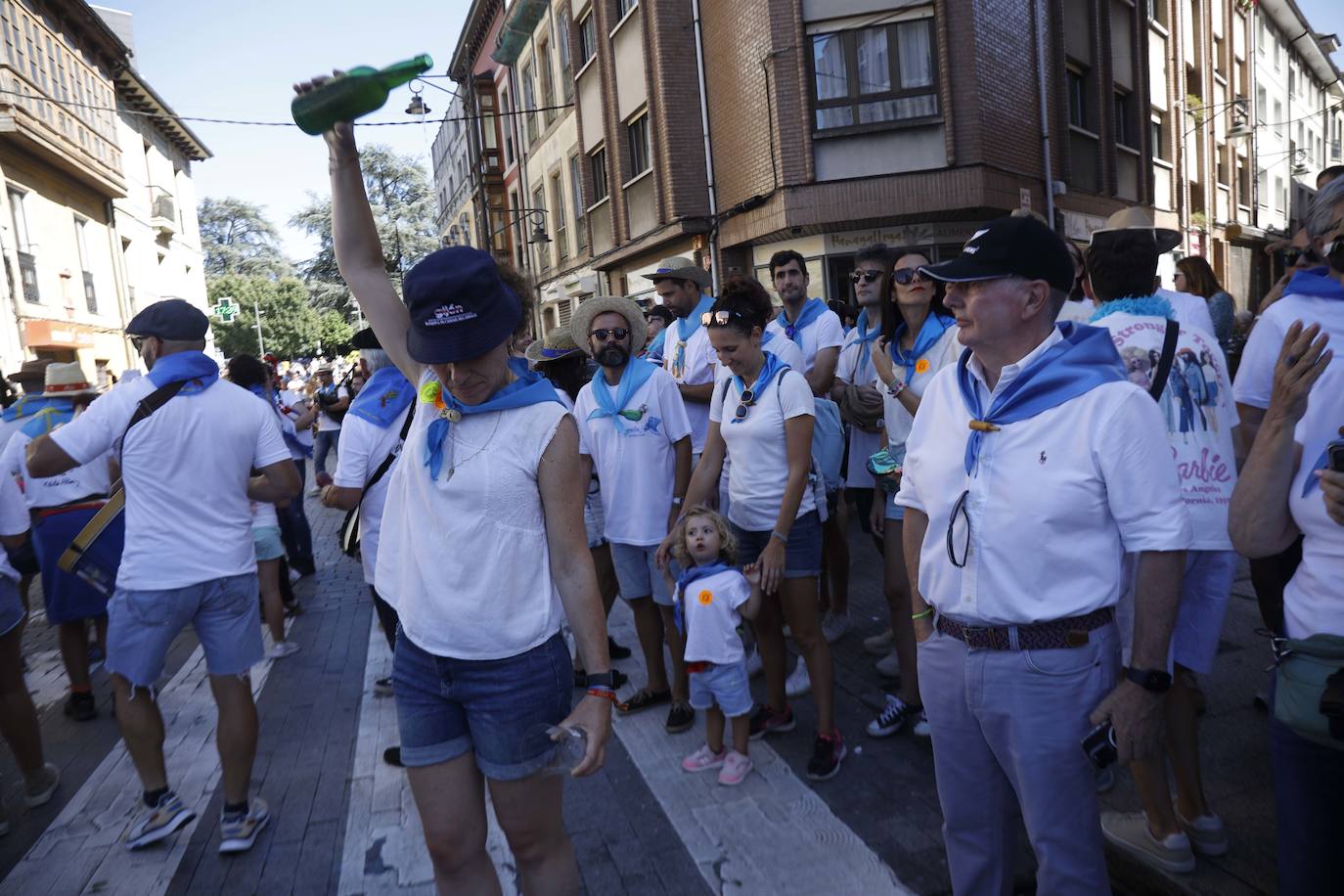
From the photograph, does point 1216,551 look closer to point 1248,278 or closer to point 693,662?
point 693,662

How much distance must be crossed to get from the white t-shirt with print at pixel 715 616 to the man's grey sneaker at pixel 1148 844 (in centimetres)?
149

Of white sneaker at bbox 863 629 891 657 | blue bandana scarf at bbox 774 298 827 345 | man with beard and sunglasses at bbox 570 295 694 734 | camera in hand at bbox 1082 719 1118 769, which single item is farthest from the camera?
blue bandana scarf at bbox 774 298 827 345

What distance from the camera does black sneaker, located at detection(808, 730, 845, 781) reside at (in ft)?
12.7

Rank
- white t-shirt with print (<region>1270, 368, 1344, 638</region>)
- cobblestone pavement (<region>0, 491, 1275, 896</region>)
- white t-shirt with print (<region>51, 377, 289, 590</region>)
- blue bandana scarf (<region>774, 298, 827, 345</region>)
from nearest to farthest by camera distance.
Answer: white t-shirt with print (<region>1270, 368, 1344, 638</region>) < cobblestone pavement (<region>0, 491, 1275, 896</region>) < white t-shirt with print (<region>51, 377, 289, 590</region>) < blue bandana scarf (<region>774, 298, 827, 345</region>)

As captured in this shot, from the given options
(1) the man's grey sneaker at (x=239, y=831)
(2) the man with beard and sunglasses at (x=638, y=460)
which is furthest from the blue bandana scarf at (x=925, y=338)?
(1) the man's grey sneaker at (x=239, y=831)

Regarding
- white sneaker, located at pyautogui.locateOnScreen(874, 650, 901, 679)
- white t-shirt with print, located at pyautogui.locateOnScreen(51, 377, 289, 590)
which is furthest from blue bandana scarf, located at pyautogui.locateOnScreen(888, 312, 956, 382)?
white t-shirt with print, located at pyautogui.locateOnScreen(51, 377, 289, 590)

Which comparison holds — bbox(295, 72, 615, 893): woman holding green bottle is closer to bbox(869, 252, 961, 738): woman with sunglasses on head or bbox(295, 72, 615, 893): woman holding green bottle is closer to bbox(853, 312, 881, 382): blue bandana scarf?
bbox(869, 252, 961, 738): woman with sunglasses on head

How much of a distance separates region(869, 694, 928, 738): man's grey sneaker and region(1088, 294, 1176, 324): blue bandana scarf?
2.04 metres

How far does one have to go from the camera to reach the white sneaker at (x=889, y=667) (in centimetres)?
491

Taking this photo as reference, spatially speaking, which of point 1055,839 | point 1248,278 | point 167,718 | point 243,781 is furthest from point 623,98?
point 1248,278

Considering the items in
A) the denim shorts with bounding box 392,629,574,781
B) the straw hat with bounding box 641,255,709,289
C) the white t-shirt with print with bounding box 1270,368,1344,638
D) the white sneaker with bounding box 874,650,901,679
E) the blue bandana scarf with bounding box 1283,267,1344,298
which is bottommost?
the white sneaker with bounding box 874,650,901,679

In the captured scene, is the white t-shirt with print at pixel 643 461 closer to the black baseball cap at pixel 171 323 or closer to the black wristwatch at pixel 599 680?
the black baseball cap at pixel 171 323

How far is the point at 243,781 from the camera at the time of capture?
3734 mm

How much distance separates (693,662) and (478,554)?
68.4 inches
